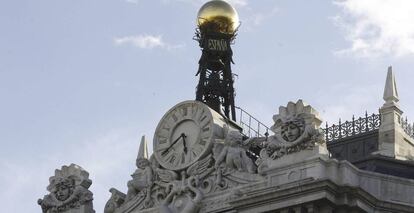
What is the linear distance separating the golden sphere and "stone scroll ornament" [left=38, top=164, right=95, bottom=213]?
1717cm

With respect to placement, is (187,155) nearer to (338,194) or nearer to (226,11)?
(338,194)

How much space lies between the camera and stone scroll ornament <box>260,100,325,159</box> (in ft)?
203

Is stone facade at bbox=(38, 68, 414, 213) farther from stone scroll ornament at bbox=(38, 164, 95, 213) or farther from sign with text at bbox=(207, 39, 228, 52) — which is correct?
sign with text at bbox=(207, 39, 228, 52)

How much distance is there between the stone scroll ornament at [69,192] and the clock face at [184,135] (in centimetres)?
486

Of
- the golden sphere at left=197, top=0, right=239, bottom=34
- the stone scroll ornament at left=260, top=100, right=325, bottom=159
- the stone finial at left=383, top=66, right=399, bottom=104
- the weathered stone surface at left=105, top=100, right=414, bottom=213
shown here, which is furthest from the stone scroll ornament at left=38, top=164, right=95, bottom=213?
the golden sphere at left=197, top=0, right=239, bottom=34

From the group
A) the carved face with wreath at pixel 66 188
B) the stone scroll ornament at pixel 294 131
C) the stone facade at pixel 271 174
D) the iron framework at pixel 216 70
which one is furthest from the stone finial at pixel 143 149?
the iron framework at pixel 216 70

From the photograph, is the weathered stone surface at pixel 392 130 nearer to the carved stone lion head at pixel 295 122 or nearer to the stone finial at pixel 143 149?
the carved stone lion head at pixel 295 122

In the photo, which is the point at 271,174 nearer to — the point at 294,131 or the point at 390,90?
the point at 294,131

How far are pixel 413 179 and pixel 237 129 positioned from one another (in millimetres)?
8758

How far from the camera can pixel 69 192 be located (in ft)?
235

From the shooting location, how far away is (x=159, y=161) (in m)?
68.1

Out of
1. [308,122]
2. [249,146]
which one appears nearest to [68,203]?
[249,146]

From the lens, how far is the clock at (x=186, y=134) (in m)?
66.6

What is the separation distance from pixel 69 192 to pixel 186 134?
746 centimetres
